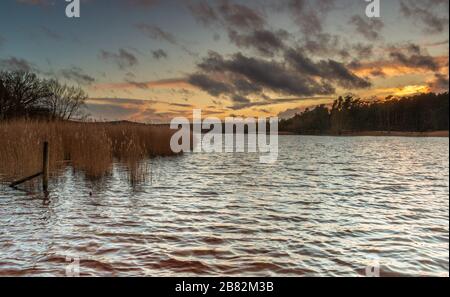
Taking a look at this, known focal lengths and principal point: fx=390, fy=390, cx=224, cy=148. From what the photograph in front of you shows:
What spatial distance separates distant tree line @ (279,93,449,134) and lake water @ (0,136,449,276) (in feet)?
379

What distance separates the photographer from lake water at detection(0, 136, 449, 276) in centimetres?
715

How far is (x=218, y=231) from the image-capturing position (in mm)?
9609

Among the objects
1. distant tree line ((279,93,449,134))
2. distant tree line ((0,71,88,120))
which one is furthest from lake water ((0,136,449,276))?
distant tree line ((279,93,449,134))

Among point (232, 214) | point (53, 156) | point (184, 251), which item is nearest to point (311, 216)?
point (232, 214)

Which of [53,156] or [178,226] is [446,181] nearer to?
[178,226]

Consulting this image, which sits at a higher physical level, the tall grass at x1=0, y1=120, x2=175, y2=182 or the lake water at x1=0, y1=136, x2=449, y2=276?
the tall grass at x1=0, y1=120, x2=175, y2=182

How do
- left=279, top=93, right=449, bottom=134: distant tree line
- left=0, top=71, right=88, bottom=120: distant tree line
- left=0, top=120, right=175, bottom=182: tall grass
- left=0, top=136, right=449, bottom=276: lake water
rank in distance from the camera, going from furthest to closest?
1. left=279, top=93, right=449, bottom=134: distant tree line
2. left=0, top=71, right=88, bottom=120: distant tree line
3. left=0, top=120, right=175, bottom=182: tall grass
4. left=0, top=136, right=449, bottom=276: lake water

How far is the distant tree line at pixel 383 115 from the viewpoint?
121250mm

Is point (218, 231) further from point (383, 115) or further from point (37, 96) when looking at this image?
point (383, 115)

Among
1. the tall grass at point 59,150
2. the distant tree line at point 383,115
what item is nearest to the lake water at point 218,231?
the tall grass at point 59,150

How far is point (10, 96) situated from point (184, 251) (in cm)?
3185

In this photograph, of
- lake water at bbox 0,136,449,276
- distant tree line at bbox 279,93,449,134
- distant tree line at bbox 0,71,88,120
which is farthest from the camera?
distant tree line at bbox 279,93,449,134

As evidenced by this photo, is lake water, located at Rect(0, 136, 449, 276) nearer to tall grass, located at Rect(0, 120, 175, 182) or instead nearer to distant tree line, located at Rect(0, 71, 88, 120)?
tall grass, located at Rect(0, 120, 175, 182)
